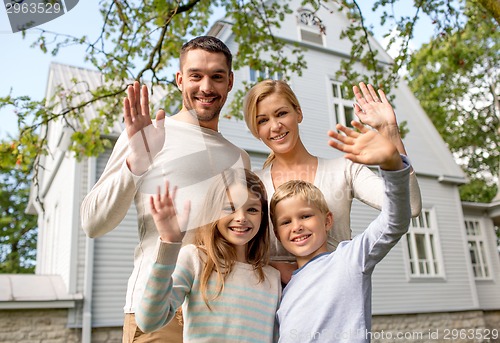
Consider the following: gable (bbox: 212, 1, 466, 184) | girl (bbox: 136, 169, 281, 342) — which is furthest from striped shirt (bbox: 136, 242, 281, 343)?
gable (bbox: 212, 1, 466, 184)

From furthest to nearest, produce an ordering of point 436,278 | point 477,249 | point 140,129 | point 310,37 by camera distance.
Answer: point 477,249, point 310,37, point 436,278, point 140,129

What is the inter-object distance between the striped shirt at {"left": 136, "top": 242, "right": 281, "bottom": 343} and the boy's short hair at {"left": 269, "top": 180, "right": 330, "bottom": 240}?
0.26m

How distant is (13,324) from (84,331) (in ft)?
3.73

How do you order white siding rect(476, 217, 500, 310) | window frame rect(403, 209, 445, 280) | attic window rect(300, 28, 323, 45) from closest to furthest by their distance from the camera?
1. window frame rect(403, 209, 445, 280)
2. attic window rect(300, 28, 323, 45)
3. white siding rect(476, 217, 500, 310)

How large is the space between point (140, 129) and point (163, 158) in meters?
0.29

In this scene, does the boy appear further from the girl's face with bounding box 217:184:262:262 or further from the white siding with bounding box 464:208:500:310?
the white siding with bounding box 464:208:500:310

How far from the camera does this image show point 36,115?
223 inches

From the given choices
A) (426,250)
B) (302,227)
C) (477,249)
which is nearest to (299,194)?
(302,227)

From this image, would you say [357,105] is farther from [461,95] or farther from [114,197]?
[461,95]

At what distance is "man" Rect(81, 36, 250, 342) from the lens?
1.54 meters

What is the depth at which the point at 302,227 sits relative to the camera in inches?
67.9

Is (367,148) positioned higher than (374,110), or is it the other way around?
(374,110)

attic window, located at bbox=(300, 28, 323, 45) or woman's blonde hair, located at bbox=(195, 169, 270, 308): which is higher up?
attic window, located at bbox=(300, 28, 323, 45)

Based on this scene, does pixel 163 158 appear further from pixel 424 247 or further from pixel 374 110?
pixel 424 247
